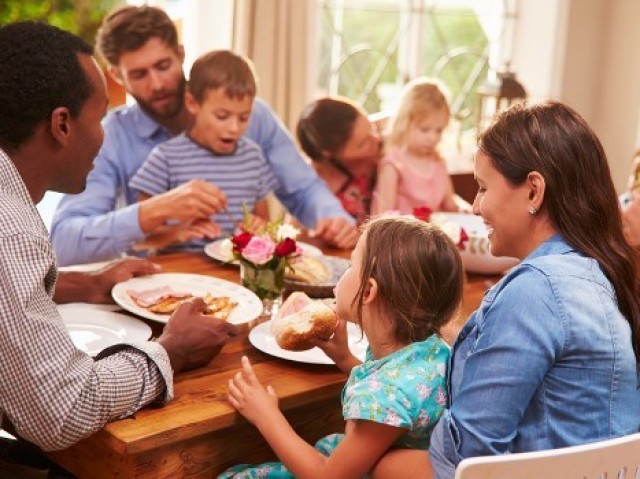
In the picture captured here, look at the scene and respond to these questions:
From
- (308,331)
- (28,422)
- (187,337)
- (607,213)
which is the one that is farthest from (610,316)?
(28,422)

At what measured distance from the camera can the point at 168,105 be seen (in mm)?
2961

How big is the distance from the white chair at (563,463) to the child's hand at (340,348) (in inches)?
22.5

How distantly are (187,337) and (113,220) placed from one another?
914mm

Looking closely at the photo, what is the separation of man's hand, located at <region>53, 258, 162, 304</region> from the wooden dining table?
0.18m

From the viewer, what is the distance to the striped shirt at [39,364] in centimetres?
141

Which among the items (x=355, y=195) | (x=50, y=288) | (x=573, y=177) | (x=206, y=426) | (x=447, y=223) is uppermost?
(x=573, y=177)

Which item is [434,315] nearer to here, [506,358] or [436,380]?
[436,380]

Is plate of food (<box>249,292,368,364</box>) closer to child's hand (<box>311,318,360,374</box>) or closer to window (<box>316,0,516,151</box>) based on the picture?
child's hand (<box>311,318,360,374</box>)

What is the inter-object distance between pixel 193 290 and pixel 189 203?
1.03 ft

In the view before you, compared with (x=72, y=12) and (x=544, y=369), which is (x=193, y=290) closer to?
(x=544, y=369)

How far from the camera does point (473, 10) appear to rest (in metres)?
5.21

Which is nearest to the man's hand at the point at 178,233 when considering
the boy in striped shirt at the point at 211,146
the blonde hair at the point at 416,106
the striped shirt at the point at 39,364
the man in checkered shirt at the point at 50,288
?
the boy in striped shirt at the point at 211,146

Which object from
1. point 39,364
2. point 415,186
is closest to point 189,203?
point 39,364

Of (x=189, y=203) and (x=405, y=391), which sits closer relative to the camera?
(x=405, y=391)
